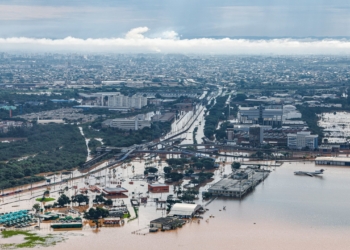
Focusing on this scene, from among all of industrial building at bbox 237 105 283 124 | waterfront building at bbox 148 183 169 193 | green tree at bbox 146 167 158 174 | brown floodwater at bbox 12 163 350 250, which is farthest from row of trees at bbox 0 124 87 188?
industrial building at bbox 237 105 283 124

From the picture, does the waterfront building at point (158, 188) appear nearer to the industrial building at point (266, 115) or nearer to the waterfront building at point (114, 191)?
the waterfront building at point (114, 191)

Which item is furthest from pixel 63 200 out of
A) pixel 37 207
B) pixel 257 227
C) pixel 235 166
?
pixel 235 166

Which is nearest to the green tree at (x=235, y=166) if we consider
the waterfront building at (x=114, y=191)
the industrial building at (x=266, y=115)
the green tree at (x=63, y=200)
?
the waterfront building at (x=114, y=191)

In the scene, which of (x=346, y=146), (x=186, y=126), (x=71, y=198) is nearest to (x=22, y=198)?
(x=71, y=198)

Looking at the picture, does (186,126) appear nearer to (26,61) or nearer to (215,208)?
(215,208)

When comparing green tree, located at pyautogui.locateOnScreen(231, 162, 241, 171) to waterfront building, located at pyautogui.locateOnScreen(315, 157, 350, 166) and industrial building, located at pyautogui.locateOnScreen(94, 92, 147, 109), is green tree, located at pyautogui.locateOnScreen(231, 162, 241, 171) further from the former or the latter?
Result: industrial building, located at pyautogui.locateOnScreen(94, 92, 147, 109)
